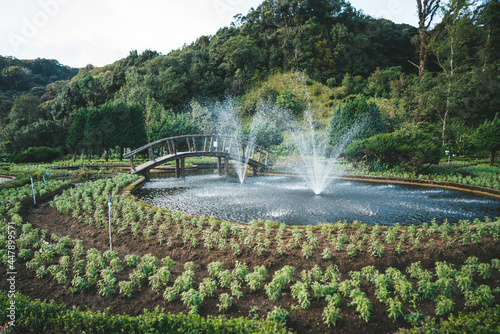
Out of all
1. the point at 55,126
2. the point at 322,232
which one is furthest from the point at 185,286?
the point at 55,126

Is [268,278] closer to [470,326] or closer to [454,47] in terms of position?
[470,326]

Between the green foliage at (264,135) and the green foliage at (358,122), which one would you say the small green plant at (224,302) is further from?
the green foliage at (264,135)

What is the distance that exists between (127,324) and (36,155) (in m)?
34.2

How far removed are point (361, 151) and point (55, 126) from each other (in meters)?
41.3

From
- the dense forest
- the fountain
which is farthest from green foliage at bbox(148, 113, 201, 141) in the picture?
the fountain

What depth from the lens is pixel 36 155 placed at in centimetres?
2969

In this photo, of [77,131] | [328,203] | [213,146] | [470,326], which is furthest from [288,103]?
[470,326]

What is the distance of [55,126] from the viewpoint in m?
39.5

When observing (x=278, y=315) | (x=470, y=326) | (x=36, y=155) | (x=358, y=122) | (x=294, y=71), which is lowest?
(x=278, y=315)

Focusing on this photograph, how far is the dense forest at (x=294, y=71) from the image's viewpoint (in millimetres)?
26469

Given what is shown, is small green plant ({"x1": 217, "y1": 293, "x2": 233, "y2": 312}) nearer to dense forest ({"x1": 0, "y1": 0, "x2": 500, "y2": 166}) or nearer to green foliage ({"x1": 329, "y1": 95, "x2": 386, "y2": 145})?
dense forest ({"x1": 0, "y1": 0, "x2": 500, "y2": 166})

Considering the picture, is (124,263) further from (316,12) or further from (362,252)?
(316,12)

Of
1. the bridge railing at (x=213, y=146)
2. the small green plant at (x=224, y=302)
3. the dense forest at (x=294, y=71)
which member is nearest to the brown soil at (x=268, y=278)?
the small green plant at (x=224, y=302)

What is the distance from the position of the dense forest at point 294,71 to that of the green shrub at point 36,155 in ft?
8.21
